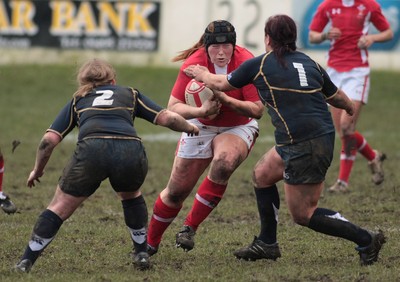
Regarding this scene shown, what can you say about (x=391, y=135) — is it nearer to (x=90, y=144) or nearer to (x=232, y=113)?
(x=232, y=113)

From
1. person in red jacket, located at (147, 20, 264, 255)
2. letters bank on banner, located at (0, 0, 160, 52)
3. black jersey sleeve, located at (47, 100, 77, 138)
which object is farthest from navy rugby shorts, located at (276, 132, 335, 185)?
Answer: letters bank on banner, located at (0, 0, 160, 52)

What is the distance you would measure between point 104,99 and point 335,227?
70.2 inches

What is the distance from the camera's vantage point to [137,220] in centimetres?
654

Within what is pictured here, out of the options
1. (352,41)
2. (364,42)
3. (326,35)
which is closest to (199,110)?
(326,35)

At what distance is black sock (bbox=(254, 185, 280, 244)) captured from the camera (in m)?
6.88

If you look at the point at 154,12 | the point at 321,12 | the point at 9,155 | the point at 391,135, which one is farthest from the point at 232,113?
the point at 154,12

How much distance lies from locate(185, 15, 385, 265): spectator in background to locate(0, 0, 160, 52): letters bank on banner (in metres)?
13.1

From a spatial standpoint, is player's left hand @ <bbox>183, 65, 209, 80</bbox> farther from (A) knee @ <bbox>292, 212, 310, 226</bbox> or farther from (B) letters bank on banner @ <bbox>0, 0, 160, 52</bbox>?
(B) letters bank on banner @ <bbox>0, 0, 160, 52</bbox>

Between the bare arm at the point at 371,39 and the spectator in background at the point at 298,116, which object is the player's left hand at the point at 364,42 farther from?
the spectator in background at the point at 298,116

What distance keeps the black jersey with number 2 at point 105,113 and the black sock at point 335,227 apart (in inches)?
51.1

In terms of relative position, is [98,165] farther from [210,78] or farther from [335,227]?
[335,227]

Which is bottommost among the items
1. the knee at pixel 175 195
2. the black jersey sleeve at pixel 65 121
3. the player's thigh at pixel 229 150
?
the knee at pixel 175 195

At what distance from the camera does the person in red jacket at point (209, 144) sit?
22.8ft

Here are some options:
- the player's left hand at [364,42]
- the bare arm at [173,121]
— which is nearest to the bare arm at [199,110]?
the bare arm at [173,121]
